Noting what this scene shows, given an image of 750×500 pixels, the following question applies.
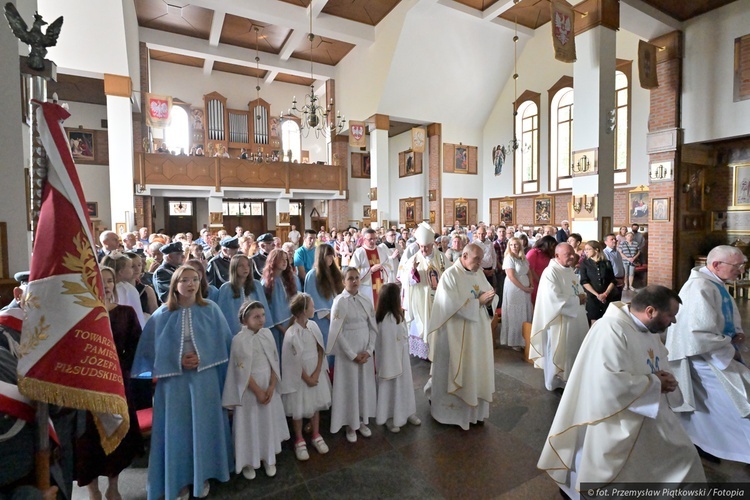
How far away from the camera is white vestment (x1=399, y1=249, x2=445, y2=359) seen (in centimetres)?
604

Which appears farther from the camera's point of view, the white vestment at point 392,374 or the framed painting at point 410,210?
the framed painting at point 410,210

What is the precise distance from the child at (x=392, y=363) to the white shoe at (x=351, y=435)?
26 cm

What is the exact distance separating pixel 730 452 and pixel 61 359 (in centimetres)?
488

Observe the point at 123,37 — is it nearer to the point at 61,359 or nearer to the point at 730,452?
the point at 61,359

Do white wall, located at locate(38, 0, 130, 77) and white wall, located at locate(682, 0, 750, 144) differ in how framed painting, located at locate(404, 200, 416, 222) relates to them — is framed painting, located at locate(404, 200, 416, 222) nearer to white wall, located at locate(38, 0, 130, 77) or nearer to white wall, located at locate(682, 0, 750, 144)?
white wall, located at locate(682, 0, 750, 144)

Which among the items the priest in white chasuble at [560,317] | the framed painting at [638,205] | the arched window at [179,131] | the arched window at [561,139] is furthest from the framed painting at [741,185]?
the arched window at [179,131]

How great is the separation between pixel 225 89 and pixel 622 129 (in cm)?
1966

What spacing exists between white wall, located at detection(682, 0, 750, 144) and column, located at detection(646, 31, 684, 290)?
239mm

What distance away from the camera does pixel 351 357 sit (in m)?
3.60

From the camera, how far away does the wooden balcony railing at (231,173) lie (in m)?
15.8

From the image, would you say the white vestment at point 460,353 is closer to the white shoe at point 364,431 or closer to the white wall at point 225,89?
the white shoe at point 364,431

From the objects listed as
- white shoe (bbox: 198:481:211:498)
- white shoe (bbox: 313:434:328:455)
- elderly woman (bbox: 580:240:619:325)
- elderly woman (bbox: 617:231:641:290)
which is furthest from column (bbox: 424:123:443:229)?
white shoe (bbox: 198:481:211:498)

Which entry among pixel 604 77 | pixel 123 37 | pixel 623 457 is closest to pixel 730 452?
pixel 623 457

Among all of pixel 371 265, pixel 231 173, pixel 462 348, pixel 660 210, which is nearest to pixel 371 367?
pixel 462 348
